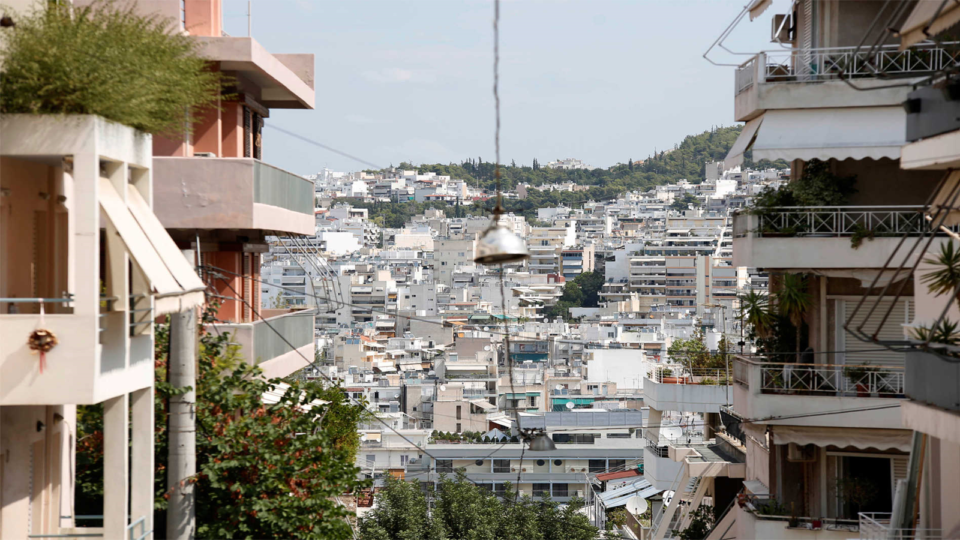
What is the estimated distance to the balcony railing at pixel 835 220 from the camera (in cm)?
1520

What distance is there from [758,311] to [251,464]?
8067 millimetres

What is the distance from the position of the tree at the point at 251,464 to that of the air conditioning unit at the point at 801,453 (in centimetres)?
703

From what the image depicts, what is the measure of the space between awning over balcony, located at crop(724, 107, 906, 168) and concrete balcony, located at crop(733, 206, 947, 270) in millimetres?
734

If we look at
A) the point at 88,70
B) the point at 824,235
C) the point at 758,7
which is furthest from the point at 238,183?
the point at 758,7

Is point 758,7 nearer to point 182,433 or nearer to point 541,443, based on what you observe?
point 541,443

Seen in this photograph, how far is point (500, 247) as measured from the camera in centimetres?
834

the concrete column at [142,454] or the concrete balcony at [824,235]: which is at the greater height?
the concrete balcony at [824,235]

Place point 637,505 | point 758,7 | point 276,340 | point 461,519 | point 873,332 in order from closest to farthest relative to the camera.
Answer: point 873,332
point 276,340
point 758,7
point 461,519
point 637,505

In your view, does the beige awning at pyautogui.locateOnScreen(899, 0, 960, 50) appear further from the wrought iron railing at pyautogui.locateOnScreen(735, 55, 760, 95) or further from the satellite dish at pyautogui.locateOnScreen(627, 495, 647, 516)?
the satellite dish at pyautogui.locateOnScreen(627, 495, 647, 516)

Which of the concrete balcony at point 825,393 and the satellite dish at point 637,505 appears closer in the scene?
the concrete balcony at point 825,393

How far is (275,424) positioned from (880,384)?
8.08 meters

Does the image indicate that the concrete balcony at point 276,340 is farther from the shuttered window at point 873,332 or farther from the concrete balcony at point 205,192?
the shuttered window at point 873,332

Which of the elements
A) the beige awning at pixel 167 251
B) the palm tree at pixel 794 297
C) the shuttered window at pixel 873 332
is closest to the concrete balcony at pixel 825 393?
the shuttered window at pixel 873 332

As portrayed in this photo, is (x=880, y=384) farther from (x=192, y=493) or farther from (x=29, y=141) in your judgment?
(x=29, y=141)
